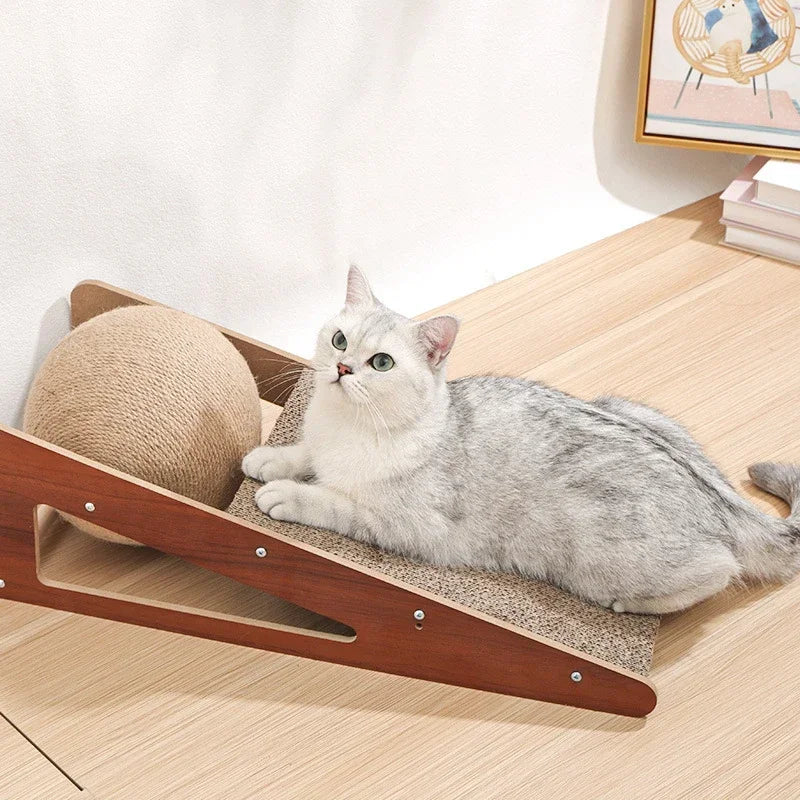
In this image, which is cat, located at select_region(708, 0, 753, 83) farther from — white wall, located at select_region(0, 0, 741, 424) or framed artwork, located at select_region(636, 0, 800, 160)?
white wall, located at select_region(0, 0, 741, 424)

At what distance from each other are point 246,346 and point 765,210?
3.65 ft

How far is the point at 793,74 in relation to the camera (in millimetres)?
2100

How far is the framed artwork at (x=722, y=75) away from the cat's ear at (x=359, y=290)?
1072mm

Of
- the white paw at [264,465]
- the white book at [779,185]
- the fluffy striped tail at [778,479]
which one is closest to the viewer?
the white paw at [264,465]

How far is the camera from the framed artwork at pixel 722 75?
2.09 metres

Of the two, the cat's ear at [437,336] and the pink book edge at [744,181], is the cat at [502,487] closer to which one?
the cat's ear at [437,336]

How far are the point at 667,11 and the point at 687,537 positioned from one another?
1.23m

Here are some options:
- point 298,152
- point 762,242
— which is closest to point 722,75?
point 762,242

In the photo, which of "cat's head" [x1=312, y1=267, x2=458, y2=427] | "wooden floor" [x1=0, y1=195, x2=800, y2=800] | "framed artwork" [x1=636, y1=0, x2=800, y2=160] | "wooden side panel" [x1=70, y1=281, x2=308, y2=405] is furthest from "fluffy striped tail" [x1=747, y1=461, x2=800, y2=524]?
"framed artwork" [x1=636, y1=0, x2=800, y2=160]

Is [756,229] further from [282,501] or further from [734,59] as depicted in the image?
[282,501]

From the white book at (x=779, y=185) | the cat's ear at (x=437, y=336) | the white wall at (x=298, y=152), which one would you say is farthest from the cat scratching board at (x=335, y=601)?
the white book at (x=779, y=185)

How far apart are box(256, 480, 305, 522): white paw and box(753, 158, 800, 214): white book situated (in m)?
1.21

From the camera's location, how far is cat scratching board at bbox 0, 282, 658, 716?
1243 millimetres

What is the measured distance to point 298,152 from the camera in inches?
70.4
